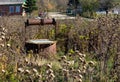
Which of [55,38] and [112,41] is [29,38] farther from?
[112,41]

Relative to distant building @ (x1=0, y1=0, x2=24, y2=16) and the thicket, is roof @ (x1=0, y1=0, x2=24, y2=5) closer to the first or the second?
distant building @ (x1=0, y1=0, x2=24, y2=16)

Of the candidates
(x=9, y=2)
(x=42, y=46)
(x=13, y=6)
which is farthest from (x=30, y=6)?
(x=42, y=46)

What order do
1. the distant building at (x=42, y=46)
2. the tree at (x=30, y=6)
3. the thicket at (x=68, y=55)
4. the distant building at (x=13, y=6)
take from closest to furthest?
1. the thicket at (x=68, y=55)
2. the distant building at (x=42, y=46)
3. the tree at (x=30, y=6)
4. the distant building at (x=13, y=6)

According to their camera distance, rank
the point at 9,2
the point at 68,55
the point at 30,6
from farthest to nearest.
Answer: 1. the point at 9,2
2. the point at 30,6
3. the point at 68,55

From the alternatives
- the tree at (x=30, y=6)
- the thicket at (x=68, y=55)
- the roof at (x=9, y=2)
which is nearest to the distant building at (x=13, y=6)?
the roof at (x=9, y=2)

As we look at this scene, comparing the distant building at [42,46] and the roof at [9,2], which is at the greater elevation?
the distant building at [42,46]

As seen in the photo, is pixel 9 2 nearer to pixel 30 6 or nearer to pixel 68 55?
pixel 30 6

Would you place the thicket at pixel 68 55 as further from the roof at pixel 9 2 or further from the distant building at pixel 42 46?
the roof at pixel 9 2

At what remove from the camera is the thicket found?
4.64m

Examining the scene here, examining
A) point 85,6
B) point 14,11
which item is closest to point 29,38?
point 85,6

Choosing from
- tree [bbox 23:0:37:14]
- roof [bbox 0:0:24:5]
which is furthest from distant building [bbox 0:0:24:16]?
tree [bbox 23:0:37:14]

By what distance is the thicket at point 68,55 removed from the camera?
15.2ft

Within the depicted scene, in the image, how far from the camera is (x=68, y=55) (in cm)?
666

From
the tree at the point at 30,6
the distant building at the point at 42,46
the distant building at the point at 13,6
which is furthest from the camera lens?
the distant building at the point at 13,6
